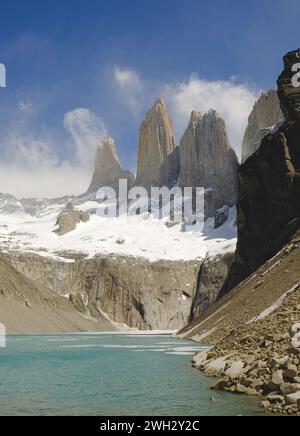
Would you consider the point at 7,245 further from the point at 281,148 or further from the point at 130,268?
the point at 281,148

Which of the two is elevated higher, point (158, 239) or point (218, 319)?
point (158, 239)

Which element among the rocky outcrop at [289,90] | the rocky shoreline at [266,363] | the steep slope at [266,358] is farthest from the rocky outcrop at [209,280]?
the rocky shoreline at [266,363]

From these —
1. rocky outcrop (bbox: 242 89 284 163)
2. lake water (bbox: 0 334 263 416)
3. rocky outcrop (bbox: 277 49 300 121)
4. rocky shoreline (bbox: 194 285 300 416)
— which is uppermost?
rocky outcrop (bbox: 242 89 284 163)

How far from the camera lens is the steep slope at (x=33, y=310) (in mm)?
104562

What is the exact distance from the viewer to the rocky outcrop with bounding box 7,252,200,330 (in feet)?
515

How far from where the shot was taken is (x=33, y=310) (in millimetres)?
114375

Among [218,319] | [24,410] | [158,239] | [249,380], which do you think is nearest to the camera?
[24,410]

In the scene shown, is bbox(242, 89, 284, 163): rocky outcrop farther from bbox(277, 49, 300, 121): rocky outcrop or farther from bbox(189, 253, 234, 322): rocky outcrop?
bbox(277, 49, 300, 121): rocky outcrop

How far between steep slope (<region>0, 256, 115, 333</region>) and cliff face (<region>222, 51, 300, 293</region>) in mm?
39095

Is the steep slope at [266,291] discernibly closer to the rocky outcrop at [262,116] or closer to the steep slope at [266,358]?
the steep slope at [266,358]

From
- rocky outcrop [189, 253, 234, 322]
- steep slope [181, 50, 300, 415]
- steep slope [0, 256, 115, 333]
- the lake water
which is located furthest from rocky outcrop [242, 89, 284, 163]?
Answer: the lake water

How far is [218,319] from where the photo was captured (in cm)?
5650

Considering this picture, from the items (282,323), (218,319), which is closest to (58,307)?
(218,319)

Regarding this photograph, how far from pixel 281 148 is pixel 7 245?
11423 cm
